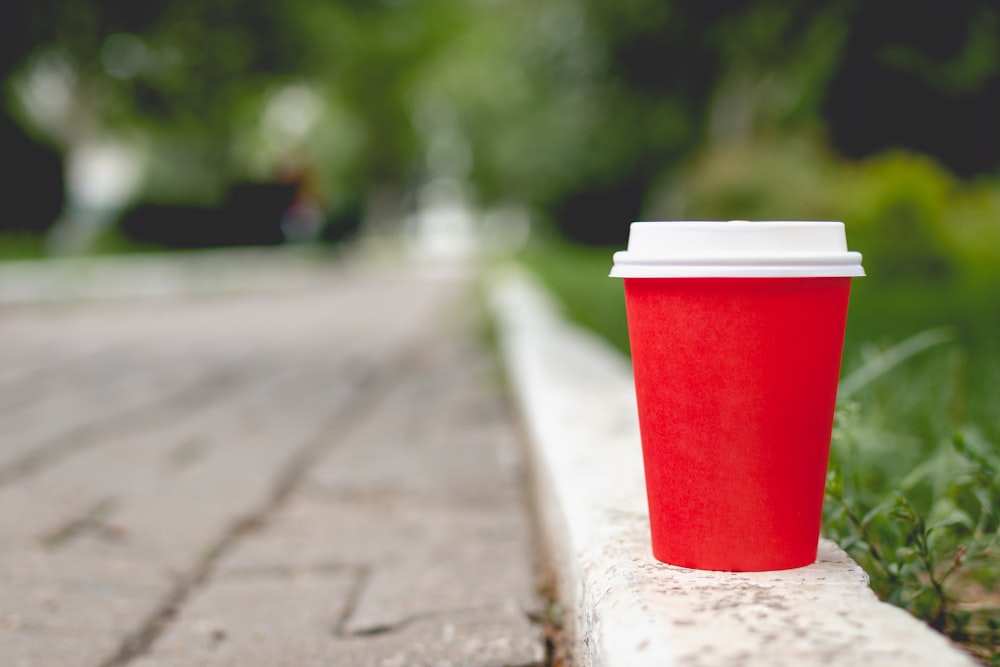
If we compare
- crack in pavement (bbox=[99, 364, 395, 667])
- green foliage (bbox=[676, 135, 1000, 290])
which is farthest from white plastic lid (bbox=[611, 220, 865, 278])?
green foliage (bbox=[676, 135, 1000, 290])

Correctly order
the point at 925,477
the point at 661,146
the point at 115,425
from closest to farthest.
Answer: the point at 925,477 < the point at 115,425 < the point at 661,146

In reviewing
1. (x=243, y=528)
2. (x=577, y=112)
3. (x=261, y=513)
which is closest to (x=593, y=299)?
(x=261, y=513)

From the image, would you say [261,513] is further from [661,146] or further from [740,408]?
[661,146]

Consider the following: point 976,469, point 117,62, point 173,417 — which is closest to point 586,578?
point 976,469

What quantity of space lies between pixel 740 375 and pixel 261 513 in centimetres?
181

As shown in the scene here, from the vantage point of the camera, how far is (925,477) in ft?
8.22

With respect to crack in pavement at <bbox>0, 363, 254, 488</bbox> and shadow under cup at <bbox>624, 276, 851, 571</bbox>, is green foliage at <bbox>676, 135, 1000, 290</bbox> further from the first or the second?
shadow under cup at <bbox>624, 276, 851, 571</bbox>

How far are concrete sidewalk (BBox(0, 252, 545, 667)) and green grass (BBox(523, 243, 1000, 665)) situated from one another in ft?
2.09

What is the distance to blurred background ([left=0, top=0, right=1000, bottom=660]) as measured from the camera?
2520 mm

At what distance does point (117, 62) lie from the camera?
1505 centimetres

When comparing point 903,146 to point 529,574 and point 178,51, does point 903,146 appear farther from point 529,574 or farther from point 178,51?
point 529,574

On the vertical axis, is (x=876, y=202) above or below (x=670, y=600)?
below

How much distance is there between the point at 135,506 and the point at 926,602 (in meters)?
2.13

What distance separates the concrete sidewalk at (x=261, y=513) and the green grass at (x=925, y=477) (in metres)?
0.64
